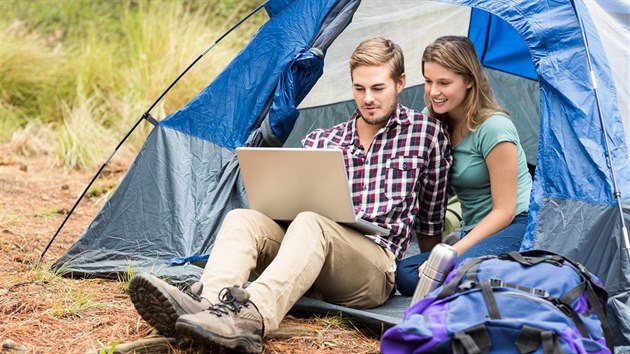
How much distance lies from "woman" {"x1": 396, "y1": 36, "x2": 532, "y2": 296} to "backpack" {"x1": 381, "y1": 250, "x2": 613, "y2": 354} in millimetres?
477

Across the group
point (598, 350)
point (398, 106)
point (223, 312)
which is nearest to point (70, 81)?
point (398, 106)

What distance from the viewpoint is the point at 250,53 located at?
4.13 metres

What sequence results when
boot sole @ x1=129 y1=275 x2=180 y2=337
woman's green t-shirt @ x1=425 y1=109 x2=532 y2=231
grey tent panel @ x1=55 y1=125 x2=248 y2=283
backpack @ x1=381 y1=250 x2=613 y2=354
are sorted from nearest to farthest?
backpack @ x1=381 y1=250 x2=613 y2=354
boot sole @ x1=129 y1=275 x2=180 y2=337
woman's green t-shirt @ x1=425 y1=109 x2=532 y2=231
grey tent panel @ x1=55 y1=125 x2=248 y2=283

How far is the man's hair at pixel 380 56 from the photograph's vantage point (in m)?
3.39

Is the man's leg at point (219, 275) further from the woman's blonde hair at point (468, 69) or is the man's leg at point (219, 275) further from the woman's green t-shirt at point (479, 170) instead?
the woman's blonde hair at point (468, 69)

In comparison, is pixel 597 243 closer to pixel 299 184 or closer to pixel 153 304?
pixel 299 184

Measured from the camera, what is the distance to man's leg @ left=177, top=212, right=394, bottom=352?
2.73 m

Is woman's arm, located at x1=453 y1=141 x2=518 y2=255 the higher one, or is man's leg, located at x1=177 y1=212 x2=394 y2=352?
woman's arm, located at x1=453 y1=141 x2=518 y2=255

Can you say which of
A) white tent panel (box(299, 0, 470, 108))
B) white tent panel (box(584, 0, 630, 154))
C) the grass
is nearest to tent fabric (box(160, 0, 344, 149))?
white tent panel (box(299, 0, 470, 108))

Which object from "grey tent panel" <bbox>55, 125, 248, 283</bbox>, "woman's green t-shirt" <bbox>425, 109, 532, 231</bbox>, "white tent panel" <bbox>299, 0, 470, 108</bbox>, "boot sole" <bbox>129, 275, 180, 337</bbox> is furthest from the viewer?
"white tent panel" <bbox>299, 0, 470, 108</bbox>

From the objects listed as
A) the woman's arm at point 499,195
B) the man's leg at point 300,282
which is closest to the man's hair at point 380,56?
the woman's arm at point 499,195

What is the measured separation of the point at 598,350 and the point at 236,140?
2109 mm

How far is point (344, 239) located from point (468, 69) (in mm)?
803

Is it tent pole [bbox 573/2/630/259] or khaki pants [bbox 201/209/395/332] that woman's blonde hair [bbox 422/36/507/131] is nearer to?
tent pole [bbox 573/2/630/259]
